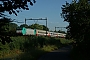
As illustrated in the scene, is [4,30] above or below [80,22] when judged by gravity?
below

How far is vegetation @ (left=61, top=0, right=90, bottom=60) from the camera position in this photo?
1919 centimetres

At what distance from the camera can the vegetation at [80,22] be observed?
756 inches

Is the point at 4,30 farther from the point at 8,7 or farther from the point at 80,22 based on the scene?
the point at 80,22

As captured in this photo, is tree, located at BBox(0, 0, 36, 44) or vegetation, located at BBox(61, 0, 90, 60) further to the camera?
vegetation, located at BBox(61, 0, 90, 60)

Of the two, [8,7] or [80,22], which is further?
[80,22]

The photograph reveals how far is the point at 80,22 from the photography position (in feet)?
67.8

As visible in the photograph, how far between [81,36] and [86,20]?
6.25ft

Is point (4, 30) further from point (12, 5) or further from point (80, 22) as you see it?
point (80, 22)

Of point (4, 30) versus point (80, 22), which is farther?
point (80, 22)

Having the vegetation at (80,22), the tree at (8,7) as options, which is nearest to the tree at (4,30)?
the tree at (8,7)

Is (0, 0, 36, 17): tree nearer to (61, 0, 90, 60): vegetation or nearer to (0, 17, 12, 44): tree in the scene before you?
(0, 17, 12, 44): tree

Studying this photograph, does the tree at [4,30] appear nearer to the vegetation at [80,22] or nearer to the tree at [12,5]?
the tree at [12,5]

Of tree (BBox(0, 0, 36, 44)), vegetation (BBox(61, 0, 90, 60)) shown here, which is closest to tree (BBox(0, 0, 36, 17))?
tree (BBox(0, 0, 36, 44))

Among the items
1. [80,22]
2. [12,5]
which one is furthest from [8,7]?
[80,22]
